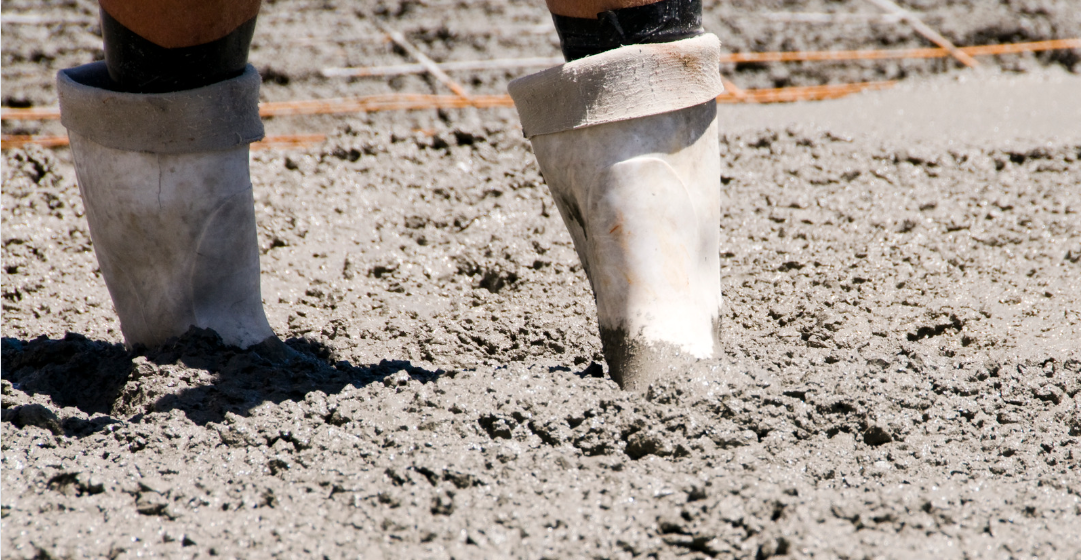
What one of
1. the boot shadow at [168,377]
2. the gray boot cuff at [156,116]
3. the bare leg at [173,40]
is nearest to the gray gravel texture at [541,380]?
the boot shadow at [168,377]

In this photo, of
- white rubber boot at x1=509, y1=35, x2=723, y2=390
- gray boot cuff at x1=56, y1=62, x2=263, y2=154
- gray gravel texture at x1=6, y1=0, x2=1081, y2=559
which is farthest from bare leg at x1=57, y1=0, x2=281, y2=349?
white rubber boot at x1=509, y1=35, x2=723, y2=390

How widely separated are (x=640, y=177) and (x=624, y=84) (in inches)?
5.3

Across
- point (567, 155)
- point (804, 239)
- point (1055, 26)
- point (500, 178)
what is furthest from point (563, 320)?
point (1055, 26)

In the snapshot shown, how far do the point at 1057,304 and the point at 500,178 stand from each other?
1479 millimetres

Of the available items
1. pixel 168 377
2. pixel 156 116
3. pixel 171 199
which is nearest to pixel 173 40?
pixel 156 116

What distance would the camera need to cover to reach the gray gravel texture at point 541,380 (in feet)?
3.43

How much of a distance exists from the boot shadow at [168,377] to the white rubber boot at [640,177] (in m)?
0.39

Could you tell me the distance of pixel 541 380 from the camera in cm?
134

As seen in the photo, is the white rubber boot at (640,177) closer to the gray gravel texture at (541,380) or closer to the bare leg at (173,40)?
the gray gravel texture at (541,380)

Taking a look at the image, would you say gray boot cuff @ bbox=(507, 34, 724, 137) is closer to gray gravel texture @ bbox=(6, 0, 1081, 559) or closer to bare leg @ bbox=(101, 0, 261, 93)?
gray gravel texture @ bbox=(6, 0, 1081, 559)

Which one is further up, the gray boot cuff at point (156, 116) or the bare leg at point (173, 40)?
the bare leg at point (173, 40)

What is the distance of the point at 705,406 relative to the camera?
49.5 inches

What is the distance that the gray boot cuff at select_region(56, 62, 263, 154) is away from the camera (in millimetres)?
1522

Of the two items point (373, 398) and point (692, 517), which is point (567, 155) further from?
point (692, 517)
